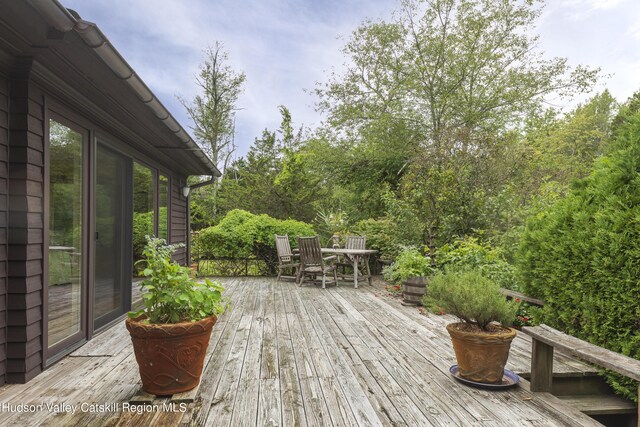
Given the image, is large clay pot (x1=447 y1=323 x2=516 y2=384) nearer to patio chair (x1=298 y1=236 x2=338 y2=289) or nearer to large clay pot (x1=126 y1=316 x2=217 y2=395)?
large clay pot (x1=126 y1=316 x2=217 y2=395)

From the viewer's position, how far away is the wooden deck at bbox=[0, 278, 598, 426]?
2160 mm

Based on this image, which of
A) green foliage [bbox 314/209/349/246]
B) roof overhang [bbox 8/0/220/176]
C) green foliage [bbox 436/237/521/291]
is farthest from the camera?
green foliage [bbox 314/209/349/246]

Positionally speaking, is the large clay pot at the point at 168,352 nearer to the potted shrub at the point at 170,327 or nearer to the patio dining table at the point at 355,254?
the potted shrub at the point at 170,327

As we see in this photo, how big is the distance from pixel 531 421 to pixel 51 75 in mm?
3770

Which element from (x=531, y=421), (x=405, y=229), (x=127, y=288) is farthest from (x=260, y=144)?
(x=531, y=421)

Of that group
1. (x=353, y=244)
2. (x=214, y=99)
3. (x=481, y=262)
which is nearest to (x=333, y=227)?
(x=353, y=244)

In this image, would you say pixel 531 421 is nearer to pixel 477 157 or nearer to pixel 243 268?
pixel 477 157

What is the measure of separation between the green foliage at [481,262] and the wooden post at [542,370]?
2066mm

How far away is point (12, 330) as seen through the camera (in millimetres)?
2631

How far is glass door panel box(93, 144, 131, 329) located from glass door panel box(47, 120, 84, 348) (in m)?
Answer: 0.41

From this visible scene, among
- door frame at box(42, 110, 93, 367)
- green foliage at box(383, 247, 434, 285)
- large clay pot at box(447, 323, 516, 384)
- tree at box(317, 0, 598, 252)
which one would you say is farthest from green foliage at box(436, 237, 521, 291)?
tree at box(317, 0, 598, 252)

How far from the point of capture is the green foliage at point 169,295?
95.7 inches

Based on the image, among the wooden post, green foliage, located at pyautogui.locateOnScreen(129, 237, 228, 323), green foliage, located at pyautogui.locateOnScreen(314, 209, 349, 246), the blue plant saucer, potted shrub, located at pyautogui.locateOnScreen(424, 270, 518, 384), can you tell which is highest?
green foliage, located at pyautogui.locateOnScreen(314, 209, 349, 246)

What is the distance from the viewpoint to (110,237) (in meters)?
4.29
